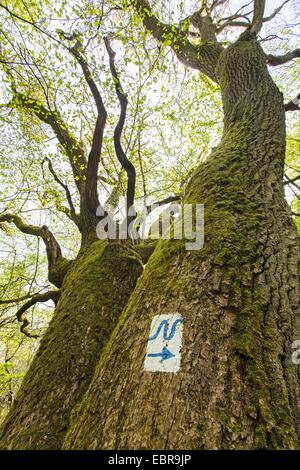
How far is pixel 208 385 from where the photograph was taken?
1.03 metres

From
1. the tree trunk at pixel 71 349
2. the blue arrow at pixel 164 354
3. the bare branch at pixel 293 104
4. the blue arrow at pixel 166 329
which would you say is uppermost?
the bare branch at pixel 293 104

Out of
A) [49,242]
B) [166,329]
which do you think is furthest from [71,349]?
[49,242]

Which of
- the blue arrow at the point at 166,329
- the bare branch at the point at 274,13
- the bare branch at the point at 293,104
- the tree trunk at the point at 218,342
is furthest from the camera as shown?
the bare branch at the point at 274,13

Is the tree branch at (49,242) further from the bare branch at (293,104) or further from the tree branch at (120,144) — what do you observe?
the bare branch at (293,104)

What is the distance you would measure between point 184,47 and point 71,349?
600 centimetres

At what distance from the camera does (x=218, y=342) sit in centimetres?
116

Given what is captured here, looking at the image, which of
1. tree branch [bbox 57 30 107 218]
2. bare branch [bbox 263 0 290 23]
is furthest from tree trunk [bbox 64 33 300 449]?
bare branch [bbox 263 0 290 23]

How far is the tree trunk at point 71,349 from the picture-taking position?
1949mm

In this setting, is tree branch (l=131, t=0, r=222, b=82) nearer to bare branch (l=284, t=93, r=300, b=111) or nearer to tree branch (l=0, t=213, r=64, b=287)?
bare branch (l=284, t=93, r=300, b=111)

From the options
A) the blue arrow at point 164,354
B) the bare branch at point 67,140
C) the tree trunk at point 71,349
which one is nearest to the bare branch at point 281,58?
the bare branch at point 67,140

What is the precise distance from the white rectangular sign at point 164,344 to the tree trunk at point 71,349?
4.31 ft

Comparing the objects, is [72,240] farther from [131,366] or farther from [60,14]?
[131,366]

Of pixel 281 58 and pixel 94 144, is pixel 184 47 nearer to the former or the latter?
pixel 281 58

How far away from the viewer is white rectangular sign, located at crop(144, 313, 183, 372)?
1117 mm
